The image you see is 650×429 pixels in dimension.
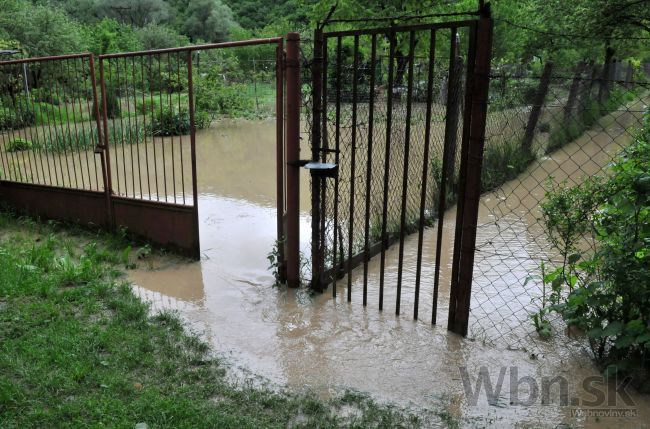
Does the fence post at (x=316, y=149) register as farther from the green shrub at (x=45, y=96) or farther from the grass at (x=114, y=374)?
the green shrub at (x=45, y=96)

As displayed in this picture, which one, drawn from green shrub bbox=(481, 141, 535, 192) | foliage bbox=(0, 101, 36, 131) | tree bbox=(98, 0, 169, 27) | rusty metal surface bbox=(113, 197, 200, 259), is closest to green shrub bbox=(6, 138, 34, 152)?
foliage bbox=(0, 101, 36, 131)

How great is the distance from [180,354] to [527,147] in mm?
7440

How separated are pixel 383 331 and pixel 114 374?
1.90 metres

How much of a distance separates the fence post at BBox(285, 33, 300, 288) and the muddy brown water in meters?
0.28

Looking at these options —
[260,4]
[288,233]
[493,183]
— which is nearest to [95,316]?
[288,233]

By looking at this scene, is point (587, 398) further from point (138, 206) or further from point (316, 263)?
point (138, 206)

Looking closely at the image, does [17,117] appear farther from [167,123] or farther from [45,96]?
[167,123]

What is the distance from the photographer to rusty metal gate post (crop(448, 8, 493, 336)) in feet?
11.1

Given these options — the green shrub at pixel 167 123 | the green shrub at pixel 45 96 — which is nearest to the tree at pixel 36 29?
the green shrub at pixel 167 123

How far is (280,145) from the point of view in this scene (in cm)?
481

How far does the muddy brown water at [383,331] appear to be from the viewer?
3221mm

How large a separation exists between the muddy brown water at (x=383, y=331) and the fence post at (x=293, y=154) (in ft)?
0.93

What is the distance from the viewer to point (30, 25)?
2194cm

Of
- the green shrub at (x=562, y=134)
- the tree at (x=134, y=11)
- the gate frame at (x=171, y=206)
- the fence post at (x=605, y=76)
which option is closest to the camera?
Result: the gate frame at (x=171, y=206)
